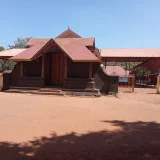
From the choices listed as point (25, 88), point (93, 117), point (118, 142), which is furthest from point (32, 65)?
point (118, 142)

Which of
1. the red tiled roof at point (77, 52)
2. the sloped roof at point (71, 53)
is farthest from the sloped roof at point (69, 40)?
the red tiled roof at point (77, 52)

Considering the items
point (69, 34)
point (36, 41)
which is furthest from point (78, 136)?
point (69, 34)

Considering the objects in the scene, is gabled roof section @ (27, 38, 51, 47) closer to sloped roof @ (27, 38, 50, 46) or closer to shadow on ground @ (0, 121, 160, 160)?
sloped roof @ (27, 38, 50, 46)

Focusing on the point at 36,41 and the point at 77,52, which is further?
the point at 36,41

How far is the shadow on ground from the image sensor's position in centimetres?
459

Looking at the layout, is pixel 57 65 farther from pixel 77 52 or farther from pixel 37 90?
pixel 37 90

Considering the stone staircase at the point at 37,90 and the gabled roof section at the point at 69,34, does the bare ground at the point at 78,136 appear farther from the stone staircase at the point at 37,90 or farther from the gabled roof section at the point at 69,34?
the gabled roof section at the point at 69,34

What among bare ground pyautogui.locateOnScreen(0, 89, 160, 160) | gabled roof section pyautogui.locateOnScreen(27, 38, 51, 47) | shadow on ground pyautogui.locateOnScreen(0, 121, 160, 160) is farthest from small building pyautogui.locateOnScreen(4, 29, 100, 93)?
shadow on ground pyautogui.locateOnScreen(0, 121, 160, 160)

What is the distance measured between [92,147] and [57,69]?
1366 centimetres

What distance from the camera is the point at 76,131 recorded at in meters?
6.44

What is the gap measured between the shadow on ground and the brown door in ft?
40.7

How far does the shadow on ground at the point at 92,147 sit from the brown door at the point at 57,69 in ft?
40.7

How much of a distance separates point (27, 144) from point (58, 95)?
10.2m

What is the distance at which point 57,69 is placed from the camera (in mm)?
18484
